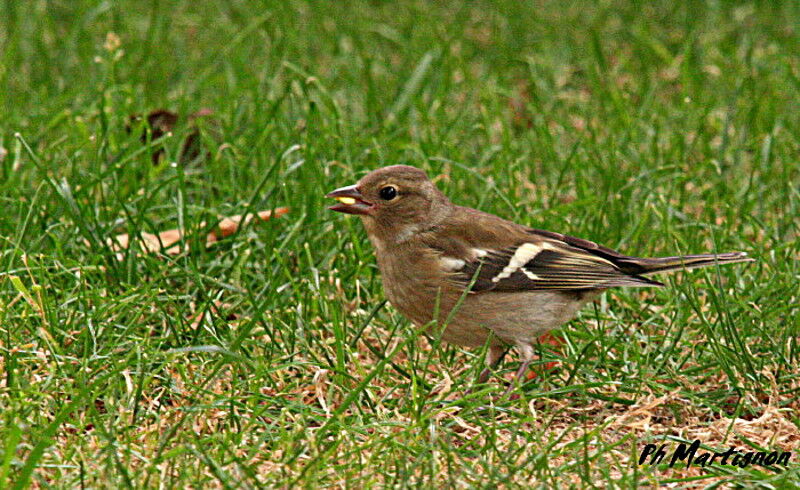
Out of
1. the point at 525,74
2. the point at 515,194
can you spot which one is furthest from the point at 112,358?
the point at 525,74

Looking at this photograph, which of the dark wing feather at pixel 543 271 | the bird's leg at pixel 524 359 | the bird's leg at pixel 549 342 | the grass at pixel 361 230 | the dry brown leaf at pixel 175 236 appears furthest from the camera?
the dry brown leaf at pixel 175 236

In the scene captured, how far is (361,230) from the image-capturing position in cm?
534

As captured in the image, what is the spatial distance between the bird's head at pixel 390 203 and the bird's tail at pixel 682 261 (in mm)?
850

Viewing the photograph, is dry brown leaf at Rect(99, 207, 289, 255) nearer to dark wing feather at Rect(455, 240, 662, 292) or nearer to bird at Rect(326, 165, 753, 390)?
bird at Rect(326, 165, 753, 390)

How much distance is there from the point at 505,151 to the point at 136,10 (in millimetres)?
3608

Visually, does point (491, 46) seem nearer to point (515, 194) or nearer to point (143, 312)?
point (515, 194)

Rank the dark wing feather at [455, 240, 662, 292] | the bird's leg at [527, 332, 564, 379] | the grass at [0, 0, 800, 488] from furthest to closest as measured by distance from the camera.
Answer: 1. the bird's leg at [527, 332, 564, 379]
2. the dark wing feather at [455, 240, 662, 292]
3. the grass at [0, 0, 800, 488]

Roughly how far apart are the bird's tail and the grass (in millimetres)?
156

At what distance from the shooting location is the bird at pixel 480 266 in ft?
14.5

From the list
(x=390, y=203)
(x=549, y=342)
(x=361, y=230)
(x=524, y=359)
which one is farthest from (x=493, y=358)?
(x=361, y=230)

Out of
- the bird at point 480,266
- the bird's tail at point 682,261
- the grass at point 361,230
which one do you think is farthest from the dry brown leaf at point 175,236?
the bird's tail at point 682,261

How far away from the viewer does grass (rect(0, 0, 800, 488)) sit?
143 inches

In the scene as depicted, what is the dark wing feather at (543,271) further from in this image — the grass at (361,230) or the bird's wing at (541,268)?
the grass at (361,230)

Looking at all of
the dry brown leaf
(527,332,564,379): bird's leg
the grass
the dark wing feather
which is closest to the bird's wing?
the dark wing feather
